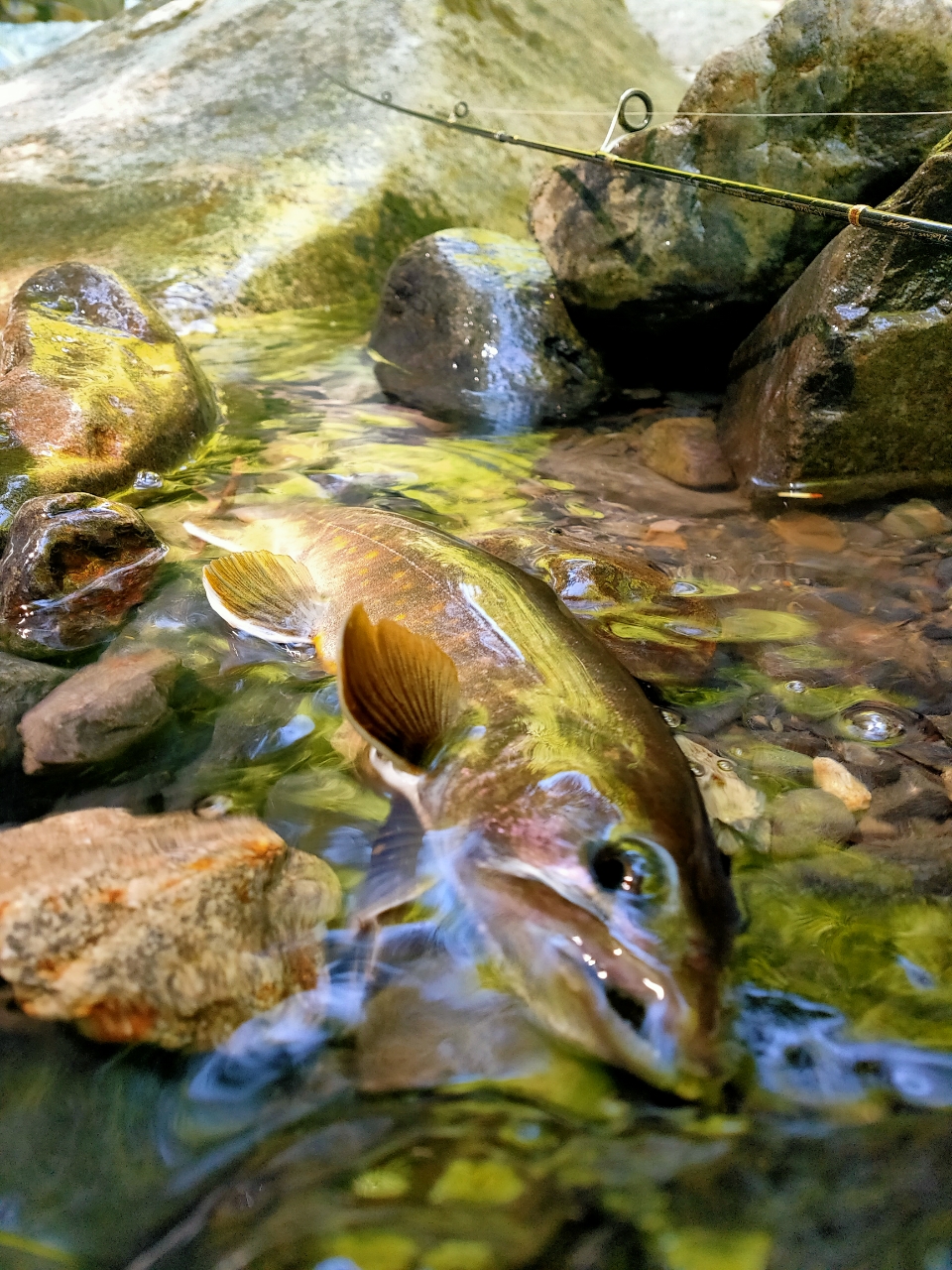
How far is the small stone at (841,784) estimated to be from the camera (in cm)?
219

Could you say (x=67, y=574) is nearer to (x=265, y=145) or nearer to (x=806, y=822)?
(x=806, y=822)

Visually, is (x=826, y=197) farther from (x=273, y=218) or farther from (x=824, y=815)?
(x=273, y=218)

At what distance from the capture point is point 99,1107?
1.48 m

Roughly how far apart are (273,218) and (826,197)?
5275mm

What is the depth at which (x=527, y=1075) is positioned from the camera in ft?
5.09

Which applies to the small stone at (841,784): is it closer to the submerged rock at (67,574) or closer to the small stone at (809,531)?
the small stone at (809,531)

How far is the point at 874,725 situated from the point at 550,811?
133cm

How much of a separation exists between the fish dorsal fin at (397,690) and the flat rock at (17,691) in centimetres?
108

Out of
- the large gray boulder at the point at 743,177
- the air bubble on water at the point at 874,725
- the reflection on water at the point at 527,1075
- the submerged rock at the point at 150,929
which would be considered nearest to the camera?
the reflection on water at the point at 527,1075

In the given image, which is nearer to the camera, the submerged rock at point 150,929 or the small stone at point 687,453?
the submerged rock at point 150,929

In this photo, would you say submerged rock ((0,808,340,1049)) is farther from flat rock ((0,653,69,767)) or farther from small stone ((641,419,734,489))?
small stone ((641,419,734,489))

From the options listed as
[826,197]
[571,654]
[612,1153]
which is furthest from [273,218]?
[612,1153]

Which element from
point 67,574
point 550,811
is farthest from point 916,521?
point 67,574

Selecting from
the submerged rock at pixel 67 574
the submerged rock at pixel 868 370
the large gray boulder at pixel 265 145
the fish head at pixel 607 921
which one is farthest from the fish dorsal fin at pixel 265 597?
the large gray boulder at pixel 265 145
